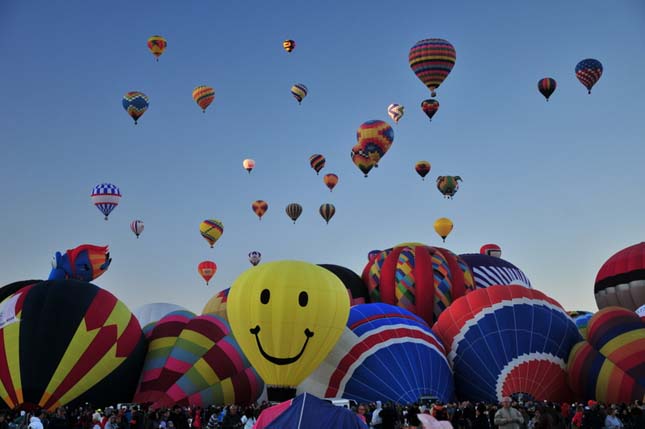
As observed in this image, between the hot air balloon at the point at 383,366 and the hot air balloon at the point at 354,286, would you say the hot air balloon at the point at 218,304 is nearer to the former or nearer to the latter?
the hot air balloon at the point at 354,286

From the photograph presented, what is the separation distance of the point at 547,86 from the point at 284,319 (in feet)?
61.2

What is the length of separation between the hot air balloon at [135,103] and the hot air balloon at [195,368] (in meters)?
11.2

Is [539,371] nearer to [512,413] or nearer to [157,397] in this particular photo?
[157,397]

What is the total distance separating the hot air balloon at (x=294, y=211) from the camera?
33.2m

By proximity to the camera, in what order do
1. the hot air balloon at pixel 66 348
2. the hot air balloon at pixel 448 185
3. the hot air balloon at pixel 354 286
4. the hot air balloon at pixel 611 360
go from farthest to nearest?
the hot air balloon at pixel 448 185 → the hot air balloon at pixel 354 286 → the hot air balloon at pixel 611 360 → the hot air balloon at pixel 66 348

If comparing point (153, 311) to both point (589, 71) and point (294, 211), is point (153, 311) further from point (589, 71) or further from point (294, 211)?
point (589, 71)

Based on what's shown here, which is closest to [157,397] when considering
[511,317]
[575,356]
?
[511,317]

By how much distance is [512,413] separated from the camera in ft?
24.3

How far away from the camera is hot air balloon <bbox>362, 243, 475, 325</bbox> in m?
21.9

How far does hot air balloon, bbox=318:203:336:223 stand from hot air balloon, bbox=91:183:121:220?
996 centimetres

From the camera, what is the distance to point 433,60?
25484mm

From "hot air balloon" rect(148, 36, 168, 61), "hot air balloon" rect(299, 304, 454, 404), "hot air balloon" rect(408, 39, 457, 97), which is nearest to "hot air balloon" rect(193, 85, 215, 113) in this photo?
"hot air balloon" rect(148, 36, 168, 61)

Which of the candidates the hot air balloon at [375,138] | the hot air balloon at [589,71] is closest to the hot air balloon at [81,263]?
the hot air balloon at [375,138]

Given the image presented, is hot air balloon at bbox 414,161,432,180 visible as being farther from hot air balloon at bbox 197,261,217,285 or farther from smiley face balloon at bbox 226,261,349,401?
smiley face balloon at bbox 226,261,349,401
